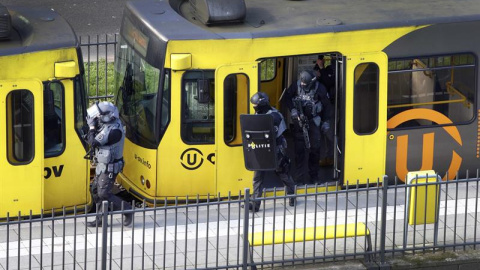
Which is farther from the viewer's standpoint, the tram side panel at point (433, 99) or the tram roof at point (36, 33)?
the tram side panel at point (433, 99)

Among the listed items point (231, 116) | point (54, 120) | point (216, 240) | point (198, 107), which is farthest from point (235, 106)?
point (54, 120)

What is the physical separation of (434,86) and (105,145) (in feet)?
14.0

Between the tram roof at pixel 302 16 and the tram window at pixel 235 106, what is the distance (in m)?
0.56

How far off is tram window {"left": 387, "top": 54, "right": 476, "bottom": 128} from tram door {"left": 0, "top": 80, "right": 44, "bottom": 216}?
437 centimetres

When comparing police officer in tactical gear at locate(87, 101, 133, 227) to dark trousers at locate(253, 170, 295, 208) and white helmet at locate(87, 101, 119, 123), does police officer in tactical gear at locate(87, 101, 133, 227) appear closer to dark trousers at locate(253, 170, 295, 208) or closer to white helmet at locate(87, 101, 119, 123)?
white helmet at locate(87, 101, 119, 123)

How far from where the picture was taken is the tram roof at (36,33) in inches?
640

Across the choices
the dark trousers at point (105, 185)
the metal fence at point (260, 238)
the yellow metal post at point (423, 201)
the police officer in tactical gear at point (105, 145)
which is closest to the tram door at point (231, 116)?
the metal fence at point (260, 238)

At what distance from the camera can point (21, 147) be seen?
53.8 feet

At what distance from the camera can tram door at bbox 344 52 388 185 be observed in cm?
1744

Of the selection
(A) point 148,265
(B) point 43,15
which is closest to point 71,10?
(B) point 43,15

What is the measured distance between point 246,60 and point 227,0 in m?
0.87

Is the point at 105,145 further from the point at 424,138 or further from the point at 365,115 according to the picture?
the point at 424,138

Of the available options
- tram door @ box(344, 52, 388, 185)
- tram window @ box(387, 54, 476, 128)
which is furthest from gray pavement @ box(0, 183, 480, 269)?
tram window @ box(387, 54, 476, 128)

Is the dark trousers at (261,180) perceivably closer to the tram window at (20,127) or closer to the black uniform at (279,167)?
the black uniform at (279,167)
